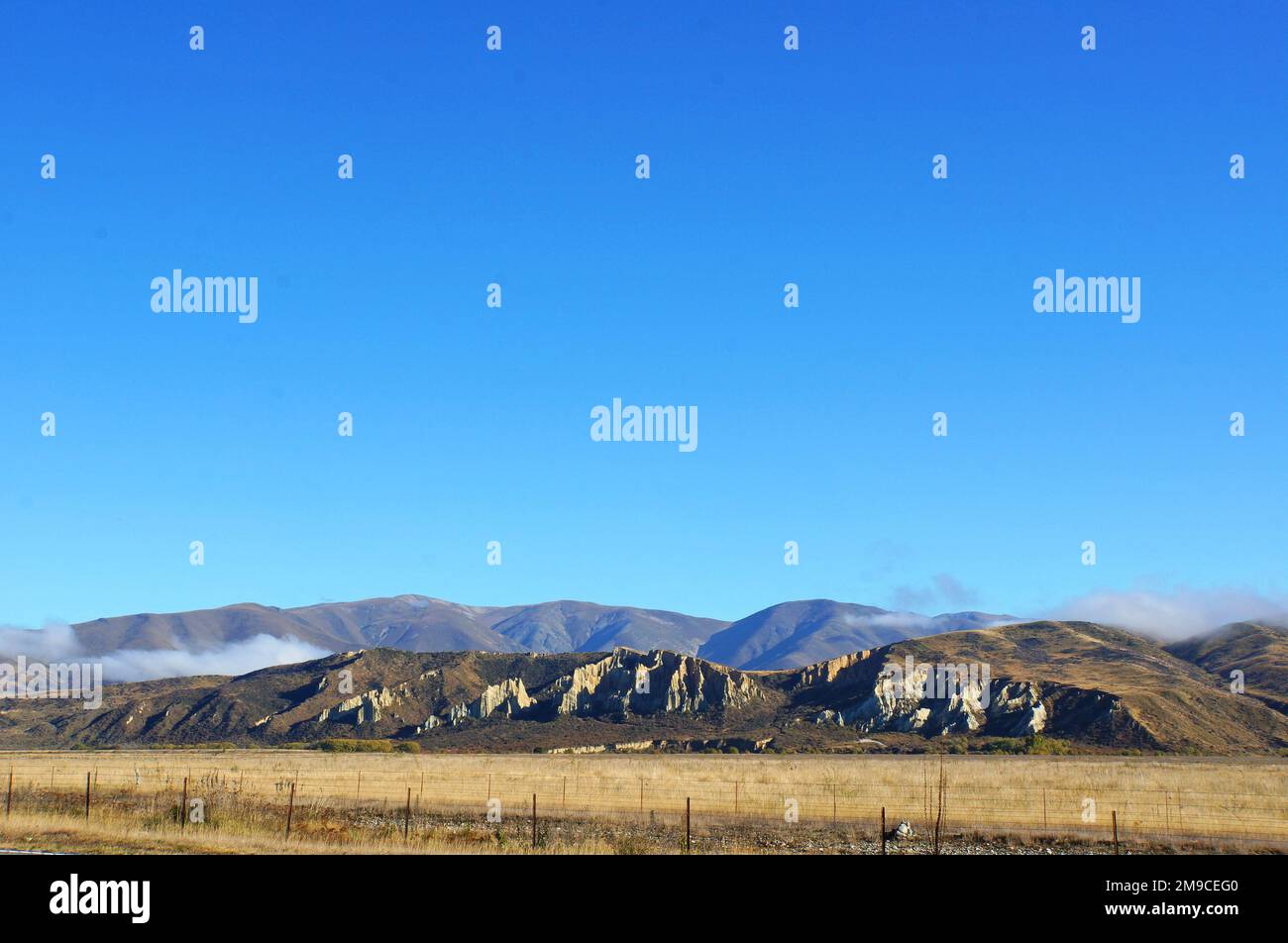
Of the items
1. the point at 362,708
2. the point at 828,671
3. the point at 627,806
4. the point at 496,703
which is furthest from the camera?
the point at 828,671

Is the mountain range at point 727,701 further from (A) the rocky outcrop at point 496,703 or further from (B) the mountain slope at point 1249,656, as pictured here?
(B) the mountain slope at point 1249,656

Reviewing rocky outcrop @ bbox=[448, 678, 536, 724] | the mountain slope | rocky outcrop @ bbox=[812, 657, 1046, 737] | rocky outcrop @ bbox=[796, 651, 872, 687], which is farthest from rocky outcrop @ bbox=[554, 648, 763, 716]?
the mountain slope

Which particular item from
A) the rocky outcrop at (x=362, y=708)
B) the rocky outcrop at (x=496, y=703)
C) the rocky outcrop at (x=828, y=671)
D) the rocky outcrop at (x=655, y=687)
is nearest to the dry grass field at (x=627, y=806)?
the rocky outcrop at (x=655, y=687)

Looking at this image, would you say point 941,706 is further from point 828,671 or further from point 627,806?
point 627,806

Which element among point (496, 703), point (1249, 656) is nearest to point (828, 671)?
point (496, 703)

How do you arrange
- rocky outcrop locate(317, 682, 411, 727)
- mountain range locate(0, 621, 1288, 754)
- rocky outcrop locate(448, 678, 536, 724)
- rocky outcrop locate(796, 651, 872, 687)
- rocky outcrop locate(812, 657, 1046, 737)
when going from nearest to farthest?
mountain range locate(0, 621, 1288, 754), rocky outcrop locate(812, 657, 1046, 737), rocky outcrop locate(317, 682, 411, 727), rocky outcrop locate(448, 678, 536, 724), rocky outcrop locate(796, 651, 872, 687)

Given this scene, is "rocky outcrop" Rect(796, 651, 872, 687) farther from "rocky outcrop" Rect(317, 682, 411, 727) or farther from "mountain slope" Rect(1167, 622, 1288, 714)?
"rocky outcrop" Rect(317, 682, 411, 727)
